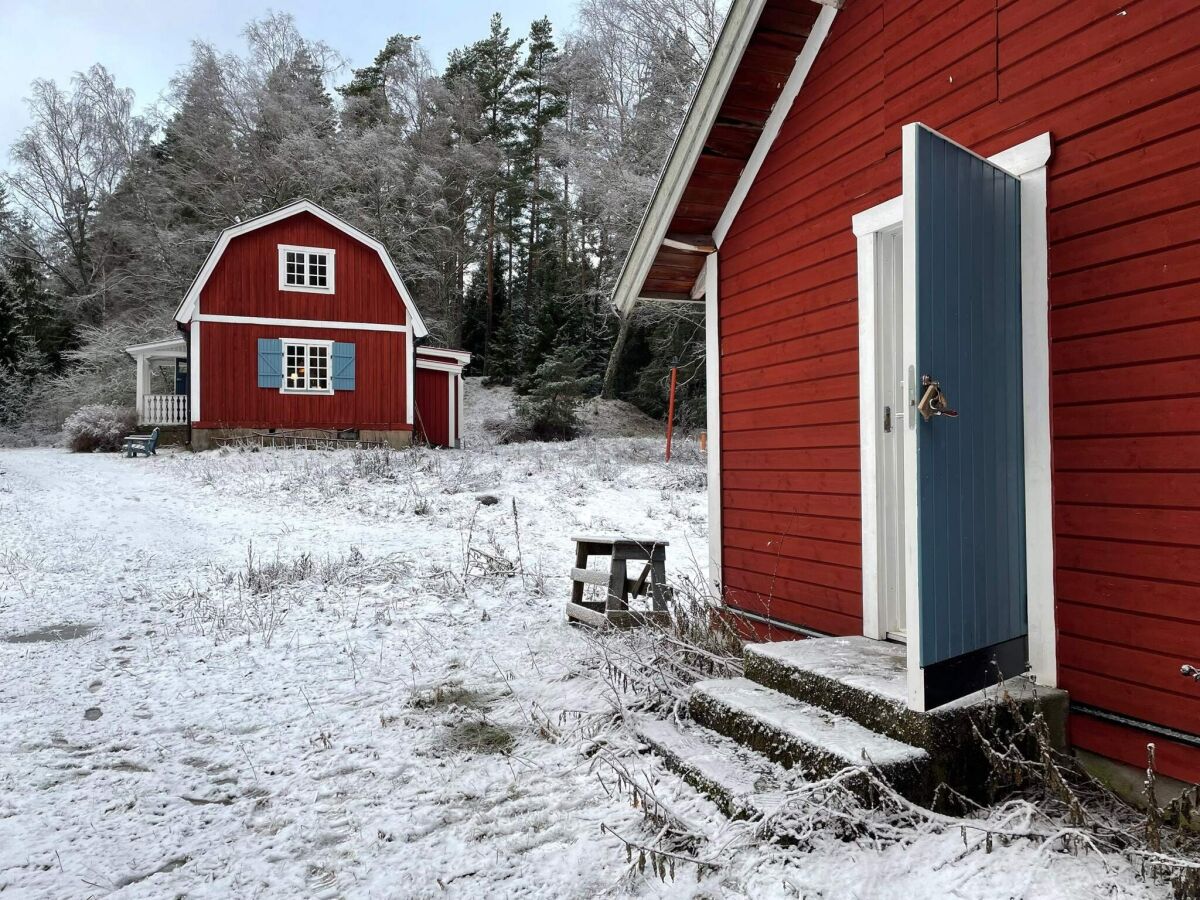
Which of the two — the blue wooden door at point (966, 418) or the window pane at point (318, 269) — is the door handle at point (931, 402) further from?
the window pane at point (318, 269)

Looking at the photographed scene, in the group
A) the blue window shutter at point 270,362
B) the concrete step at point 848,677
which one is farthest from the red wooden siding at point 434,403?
the concrete step at point 848,677

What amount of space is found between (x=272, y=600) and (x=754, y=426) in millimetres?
4068

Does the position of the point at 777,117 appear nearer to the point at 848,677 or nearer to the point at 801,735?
the point at 848,677

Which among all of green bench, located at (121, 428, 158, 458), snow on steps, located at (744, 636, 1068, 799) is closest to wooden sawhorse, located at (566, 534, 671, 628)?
snow on steps, located at (744, 636, 1068, 799)

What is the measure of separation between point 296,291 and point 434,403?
473 centimetres

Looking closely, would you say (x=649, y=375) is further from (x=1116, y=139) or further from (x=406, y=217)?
(x=1116, y=139)

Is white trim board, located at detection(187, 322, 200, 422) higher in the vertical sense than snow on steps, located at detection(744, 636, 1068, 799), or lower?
higher

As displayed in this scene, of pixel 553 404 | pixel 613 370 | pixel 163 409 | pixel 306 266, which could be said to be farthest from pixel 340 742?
pixel 613 370

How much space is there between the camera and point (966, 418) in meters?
2.84

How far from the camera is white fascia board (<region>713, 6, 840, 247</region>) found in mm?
4438

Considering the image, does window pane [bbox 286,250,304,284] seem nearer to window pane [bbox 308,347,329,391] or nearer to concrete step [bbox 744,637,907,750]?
window pane [bbox 308,347,329,391]

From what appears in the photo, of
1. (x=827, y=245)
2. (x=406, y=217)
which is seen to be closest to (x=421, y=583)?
(x=827, y=245)

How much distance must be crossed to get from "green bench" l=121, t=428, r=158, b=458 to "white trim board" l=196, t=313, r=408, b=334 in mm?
3105

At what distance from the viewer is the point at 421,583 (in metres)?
6.85
